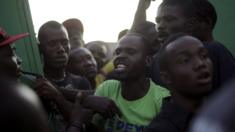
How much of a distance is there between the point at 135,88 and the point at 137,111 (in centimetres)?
24

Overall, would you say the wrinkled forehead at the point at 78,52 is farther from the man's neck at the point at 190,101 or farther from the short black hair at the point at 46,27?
the man's neck at the point at 190,101

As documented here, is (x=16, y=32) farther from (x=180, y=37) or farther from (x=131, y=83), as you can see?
(x=180, y=37)


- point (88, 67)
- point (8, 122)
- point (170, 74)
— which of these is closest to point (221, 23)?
point (88, 67)

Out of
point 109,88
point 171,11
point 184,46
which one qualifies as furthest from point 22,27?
point 184,46

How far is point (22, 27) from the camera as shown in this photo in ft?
12.3

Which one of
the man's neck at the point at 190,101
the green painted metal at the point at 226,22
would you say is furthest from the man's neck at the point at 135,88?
the green painted metal at the point at 226,22

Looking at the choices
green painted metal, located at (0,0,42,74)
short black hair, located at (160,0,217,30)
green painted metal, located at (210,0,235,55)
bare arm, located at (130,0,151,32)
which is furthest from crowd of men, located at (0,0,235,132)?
green painted metal, located at (210,0,235,55)

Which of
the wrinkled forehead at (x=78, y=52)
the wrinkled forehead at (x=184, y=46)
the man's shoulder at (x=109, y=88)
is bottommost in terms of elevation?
the wrinkled forehead at (x=78, y=52)

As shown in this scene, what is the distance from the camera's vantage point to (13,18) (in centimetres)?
371

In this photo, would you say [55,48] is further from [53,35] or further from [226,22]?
[226,22]

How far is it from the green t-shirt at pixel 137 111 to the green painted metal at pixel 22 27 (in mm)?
880

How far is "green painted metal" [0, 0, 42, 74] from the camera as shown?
3684 mm

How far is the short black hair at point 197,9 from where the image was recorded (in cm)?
330

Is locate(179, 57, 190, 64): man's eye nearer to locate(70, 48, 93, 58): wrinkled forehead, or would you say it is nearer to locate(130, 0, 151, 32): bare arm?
locate(130, 0, 151, 32): bare arm
